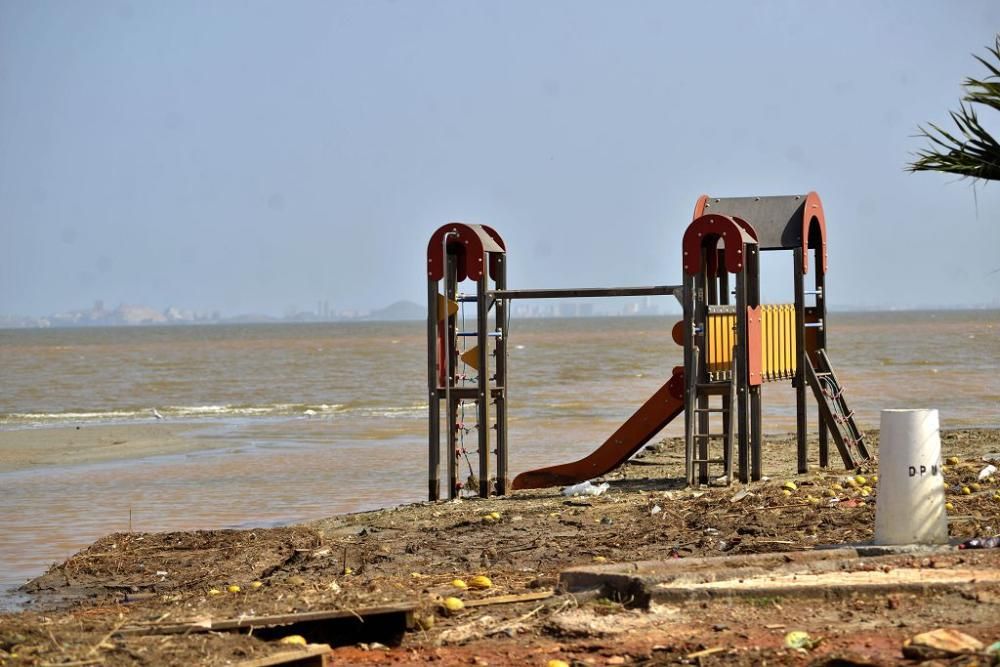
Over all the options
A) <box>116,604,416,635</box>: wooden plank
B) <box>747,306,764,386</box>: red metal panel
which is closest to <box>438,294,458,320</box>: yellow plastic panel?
<box>747,306,764,386</box>: red metal panel

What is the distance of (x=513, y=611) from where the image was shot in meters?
7.19

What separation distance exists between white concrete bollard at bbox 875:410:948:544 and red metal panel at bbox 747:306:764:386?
17.0 ft

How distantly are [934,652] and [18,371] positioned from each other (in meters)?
62.7

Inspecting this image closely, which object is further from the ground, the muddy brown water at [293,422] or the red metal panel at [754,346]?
the red metal panel at [754,346]

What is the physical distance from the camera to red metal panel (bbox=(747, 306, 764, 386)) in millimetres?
13148

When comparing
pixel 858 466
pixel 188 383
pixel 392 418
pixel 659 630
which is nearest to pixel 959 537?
pixel 659 630

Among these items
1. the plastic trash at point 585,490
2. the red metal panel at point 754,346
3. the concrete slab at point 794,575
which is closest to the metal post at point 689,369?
the red metal panel at point 754,346

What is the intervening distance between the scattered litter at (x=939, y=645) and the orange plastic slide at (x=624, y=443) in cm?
810

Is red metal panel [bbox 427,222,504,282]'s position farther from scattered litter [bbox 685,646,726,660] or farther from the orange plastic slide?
scattered litter [bbox 685,646,726,660]

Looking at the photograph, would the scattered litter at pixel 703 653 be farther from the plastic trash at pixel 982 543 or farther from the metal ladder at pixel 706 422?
the metal ladder at pixel 706 422

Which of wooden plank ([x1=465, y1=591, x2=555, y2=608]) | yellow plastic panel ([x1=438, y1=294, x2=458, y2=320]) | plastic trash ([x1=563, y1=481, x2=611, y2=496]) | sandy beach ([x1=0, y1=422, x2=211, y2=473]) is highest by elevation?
yellow plastic panel ([x1=438, y1=294, x2=458, y2=320])

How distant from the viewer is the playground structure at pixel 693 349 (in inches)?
521

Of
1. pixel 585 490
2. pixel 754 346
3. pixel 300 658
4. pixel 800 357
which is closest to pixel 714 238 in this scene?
pixel 754 346

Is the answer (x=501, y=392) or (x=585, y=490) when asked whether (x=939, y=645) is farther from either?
(x=501, y=392)
